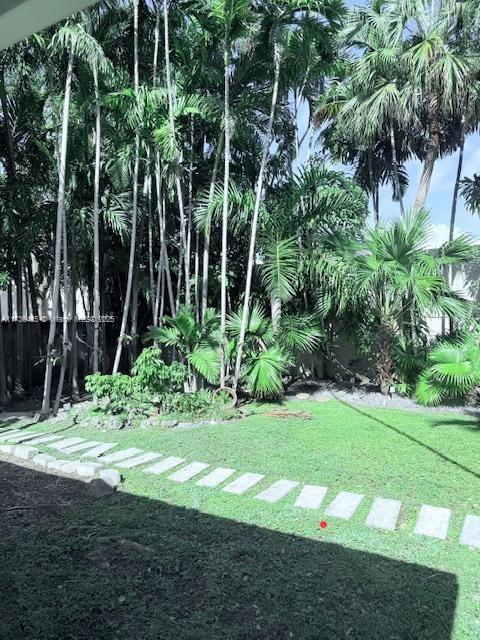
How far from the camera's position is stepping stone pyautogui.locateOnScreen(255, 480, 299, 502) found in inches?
145

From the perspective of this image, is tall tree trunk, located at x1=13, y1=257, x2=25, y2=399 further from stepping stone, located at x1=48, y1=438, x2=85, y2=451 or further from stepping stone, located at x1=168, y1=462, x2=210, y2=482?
stepping stone, located at x1=168, y1=462, x2=210, y2=482

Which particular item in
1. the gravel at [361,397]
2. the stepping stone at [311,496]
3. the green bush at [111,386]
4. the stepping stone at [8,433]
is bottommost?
the gravel at [361,397]

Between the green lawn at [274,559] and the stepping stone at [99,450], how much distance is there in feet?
2.42

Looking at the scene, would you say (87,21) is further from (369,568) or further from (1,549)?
(369,568)

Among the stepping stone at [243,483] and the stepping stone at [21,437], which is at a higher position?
the stepping stone at [243,483]

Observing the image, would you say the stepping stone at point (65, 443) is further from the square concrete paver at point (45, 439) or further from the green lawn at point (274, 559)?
the green lawn at point (274, 559)

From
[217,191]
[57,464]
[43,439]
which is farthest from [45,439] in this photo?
[217,191]

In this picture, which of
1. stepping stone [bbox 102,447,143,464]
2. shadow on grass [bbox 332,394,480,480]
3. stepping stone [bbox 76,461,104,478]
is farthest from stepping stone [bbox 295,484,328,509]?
stepping stone [bbox 102,447,143,464]

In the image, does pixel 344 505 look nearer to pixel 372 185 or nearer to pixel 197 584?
pixel 197 584

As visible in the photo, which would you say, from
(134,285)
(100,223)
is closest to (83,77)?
(100,223)

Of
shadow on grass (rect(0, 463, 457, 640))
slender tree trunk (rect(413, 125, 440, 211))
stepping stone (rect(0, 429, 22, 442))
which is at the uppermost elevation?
slender tree trunk (rect(413, 125, 440, 211))

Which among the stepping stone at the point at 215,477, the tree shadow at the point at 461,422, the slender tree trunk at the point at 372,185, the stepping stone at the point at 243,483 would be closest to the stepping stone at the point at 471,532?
the stepping stone at the point at 243,483

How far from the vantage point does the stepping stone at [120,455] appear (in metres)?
4.77

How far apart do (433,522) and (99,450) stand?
132 inches
